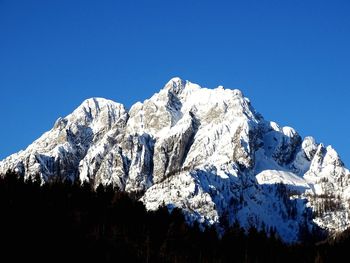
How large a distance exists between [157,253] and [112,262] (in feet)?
80.6

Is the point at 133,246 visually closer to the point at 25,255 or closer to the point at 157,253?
the point at 157,253

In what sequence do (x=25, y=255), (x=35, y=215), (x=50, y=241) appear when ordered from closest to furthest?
(x=25, y=255)
(x=50, y=241)
(x=35, y=215)

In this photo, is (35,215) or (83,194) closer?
(35,215)

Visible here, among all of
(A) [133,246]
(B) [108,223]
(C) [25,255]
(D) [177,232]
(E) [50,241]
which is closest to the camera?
(C) [25,255]

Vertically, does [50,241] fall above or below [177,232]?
below

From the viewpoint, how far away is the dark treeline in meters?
144

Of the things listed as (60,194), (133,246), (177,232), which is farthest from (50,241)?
(177,232)

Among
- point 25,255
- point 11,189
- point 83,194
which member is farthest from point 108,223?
point 25,255

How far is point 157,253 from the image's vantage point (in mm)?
174500

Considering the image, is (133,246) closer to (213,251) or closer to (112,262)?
(112,262)

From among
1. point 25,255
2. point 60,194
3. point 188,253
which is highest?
point 60,194

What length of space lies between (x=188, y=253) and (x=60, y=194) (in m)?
36.9

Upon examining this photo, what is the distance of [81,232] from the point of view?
530ft

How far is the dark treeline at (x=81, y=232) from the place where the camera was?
471 ft
